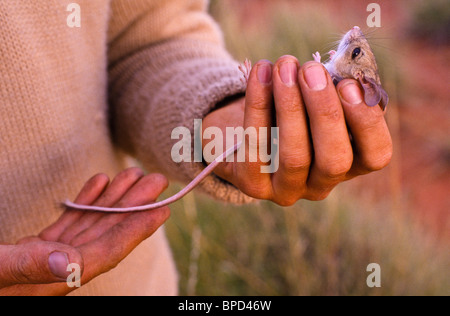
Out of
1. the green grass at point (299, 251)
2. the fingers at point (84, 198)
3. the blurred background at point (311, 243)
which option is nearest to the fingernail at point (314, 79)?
the fingers at point (84, 198)

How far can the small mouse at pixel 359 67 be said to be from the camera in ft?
2.27

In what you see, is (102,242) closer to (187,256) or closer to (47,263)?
(47,263)

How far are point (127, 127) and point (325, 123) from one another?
67 cm

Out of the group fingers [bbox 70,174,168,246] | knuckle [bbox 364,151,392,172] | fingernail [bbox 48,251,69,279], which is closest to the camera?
fingernail [bbox 48,251,69,279]

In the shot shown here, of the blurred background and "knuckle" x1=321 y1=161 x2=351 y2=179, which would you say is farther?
the blurred background

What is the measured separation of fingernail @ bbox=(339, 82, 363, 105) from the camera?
686 millimetres

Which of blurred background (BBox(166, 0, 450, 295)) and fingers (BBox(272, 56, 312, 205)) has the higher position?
fingers (BBox(272, 56, 312, 205))

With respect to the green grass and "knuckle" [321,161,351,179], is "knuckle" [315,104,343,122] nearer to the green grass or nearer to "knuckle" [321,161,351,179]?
"knuckle" [321,161,351,179]

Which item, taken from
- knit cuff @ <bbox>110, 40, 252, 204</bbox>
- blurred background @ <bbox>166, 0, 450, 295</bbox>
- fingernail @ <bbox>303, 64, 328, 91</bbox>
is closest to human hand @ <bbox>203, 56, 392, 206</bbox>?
fingernail @ <bbox>303, 64, 328, 91</bbox>

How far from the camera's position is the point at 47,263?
0.64 m

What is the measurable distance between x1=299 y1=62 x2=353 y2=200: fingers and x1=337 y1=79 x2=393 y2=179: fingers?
0.06 feet

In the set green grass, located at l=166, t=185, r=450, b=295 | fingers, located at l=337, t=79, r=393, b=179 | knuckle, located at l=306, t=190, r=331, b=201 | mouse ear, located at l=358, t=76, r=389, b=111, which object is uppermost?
mouse ear, located at l=358, t=76, r=389, b=111

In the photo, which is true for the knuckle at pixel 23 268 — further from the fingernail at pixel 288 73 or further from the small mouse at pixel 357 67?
the fingernail at pixel 288 73

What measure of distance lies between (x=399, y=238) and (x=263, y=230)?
670 millimetres
